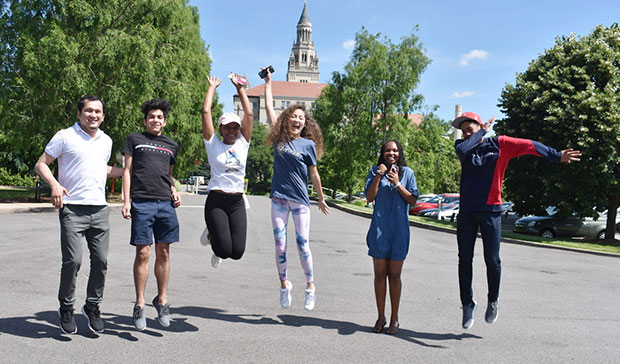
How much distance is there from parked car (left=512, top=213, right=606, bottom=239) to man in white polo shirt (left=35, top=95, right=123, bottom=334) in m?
18.8

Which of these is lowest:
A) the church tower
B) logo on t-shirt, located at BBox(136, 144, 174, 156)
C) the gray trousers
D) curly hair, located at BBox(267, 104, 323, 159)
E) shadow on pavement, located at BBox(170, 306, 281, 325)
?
shadow on pavement, located at BBox(170, 306, 281, 325)

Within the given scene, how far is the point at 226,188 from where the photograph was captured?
185 inches

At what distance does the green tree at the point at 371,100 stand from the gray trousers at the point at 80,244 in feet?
112

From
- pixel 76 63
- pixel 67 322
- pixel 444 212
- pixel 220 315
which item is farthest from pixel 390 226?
pixel 444 212

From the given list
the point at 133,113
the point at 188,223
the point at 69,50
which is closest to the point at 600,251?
the point at 188,223

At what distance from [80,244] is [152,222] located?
56 cm

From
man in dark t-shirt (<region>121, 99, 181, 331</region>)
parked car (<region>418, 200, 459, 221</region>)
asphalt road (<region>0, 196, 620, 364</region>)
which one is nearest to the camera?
asphalt road (<region>0, 196, 620, 364</region>)

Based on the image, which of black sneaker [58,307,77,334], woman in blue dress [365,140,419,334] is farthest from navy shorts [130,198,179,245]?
woman in blue dress [365,140,419,334]

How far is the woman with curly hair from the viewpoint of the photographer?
482 cm

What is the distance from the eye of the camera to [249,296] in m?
5.79

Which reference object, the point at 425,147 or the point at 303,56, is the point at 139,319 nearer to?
the point at 425,147

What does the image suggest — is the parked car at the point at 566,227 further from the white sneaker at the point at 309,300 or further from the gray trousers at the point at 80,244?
the gray trousers at the point at 80,244

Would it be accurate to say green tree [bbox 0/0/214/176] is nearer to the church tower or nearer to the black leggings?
the black leggings

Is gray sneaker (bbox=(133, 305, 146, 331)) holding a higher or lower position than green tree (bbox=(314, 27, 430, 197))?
lower
